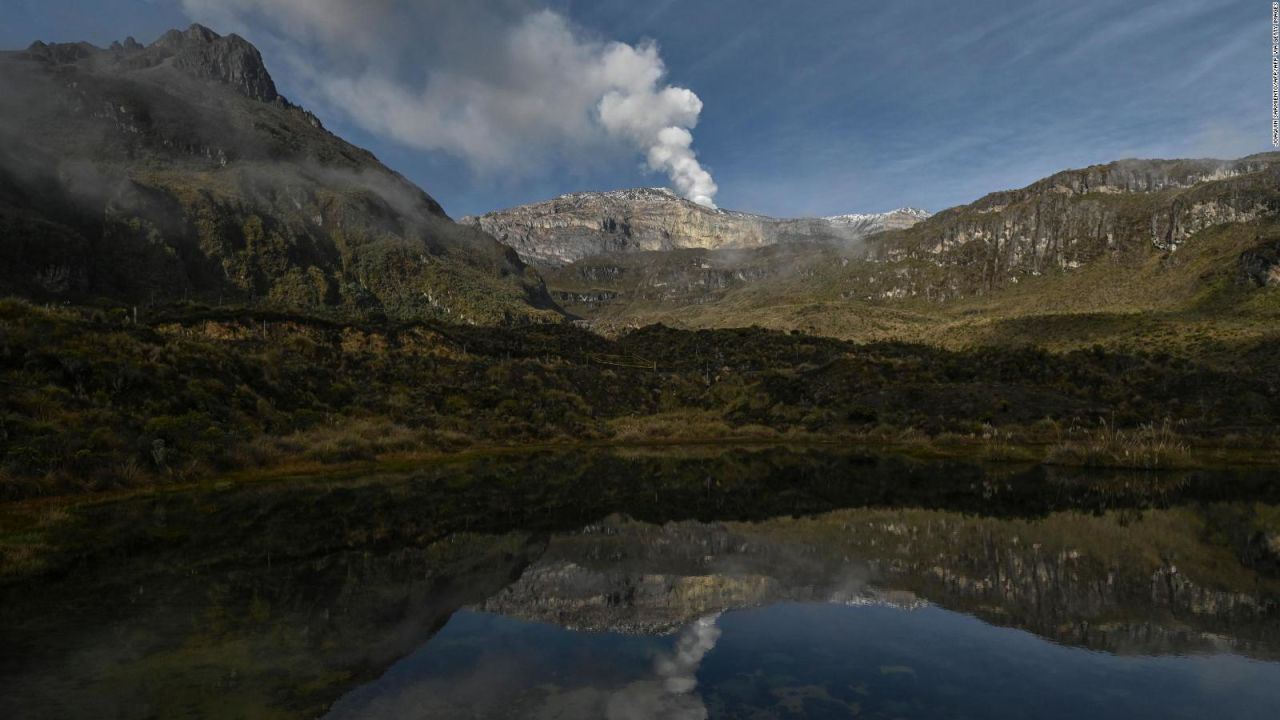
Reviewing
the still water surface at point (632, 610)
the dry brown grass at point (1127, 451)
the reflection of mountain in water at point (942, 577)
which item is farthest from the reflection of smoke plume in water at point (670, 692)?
the dry brown grass at point (1127, 451)

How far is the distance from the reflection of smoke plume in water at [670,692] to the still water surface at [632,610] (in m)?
0.06

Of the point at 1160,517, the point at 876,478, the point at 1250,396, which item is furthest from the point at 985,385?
the point at 1160,517

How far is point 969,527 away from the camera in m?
22.4

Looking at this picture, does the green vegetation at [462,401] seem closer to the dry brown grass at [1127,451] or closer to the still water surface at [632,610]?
the dry brown grass at [1127,451]

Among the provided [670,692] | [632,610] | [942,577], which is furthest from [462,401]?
[670,692]

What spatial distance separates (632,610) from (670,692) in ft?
14.2

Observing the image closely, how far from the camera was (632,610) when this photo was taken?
45.5 ft

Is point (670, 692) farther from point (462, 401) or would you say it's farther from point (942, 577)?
point (462, 401)

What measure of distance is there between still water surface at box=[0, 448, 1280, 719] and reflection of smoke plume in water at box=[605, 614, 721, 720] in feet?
0.21

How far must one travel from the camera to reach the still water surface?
9367 mm

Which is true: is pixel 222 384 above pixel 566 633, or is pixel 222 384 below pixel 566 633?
above

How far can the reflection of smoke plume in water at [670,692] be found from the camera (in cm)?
888

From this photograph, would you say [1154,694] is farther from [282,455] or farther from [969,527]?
[282,455]

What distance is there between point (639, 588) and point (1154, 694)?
9533 millimetres
